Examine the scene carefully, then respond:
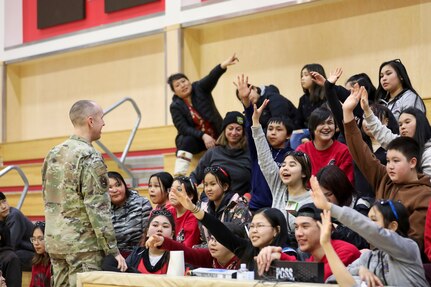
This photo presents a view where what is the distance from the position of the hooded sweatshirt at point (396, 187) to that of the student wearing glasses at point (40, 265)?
2958 millimetres

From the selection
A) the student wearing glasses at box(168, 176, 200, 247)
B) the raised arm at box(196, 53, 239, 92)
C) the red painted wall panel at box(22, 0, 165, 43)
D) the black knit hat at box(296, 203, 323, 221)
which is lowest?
the student wearing glasses at box(168, 176, 200, 247)

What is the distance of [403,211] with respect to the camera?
378 cm

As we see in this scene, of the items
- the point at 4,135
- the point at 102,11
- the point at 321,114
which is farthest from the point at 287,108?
the point at 4,135

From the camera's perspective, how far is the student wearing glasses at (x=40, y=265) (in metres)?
6.42

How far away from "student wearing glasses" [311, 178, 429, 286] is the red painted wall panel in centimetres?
652

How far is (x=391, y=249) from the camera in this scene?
356cm

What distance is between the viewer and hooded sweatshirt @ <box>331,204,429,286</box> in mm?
3523

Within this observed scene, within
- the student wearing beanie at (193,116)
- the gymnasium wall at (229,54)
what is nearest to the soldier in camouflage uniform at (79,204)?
the student wearing beanie at (193,116)

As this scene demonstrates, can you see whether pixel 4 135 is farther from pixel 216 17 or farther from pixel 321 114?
pixel 321 114

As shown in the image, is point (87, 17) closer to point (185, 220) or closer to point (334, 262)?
point (185, 220)

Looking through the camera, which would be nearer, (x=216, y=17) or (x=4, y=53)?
(x=216, y=17)

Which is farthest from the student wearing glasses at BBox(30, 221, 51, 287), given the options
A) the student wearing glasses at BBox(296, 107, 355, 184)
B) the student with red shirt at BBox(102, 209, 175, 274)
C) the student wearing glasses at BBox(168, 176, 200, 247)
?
the student wearing glasses at BBox(296, 107, 355, 184)

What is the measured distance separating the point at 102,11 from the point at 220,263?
252 inches

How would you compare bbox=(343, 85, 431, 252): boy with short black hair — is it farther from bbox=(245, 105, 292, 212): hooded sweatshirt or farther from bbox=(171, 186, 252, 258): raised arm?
bbox=(245, 105, 292, 212): hooded sweatshirt
